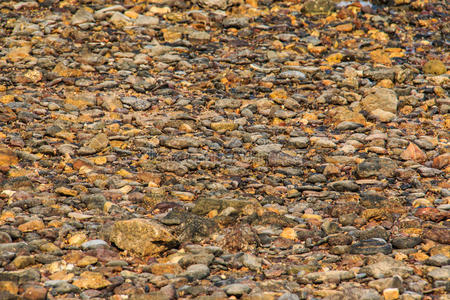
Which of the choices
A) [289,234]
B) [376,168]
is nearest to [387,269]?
[289,234]

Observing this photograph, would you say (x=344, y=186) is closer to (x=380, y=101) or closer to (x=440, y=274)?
(x=440, y=274)

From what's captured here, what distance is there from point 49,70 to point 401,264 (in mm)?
7470

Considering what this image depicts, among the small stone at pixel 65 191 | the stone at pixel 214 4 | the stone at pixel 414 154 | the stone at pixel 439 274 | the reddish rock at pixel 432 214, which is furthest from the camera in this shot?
the stone at pixel 214 4

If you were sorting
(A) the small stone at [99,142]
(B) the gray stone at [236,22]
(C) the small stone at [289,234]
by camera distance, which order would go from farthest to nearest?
1. (B) the gray stone at [236,22]
2. (A) the small stone at [99,142]
3. (C) the small stone at [289,234]

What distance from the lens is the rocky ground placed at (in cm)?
522

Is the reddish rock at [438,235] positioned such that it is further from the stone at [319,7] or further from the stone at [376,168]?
the stone at [319,7]

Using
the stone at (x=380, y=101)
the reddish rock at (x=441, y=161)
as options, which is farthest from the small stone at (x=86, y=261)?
the stone at (x=380, y=101)

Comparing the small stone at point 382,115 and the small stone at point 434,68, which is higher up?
the small stone at point 434,68

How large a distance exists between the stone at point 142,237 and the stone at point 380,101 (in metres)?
5.21

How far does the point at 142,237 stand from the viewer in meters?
5.49

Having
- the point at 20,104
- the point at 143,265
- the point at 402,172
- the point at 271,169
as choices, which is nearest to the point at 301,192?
the point at 271,169

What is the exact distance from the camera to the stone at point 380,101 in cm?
965

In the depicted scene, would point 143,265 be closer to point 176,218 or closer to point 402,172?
point 176,218

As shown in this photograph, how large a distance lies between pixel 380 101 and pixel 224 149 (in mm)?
2946
